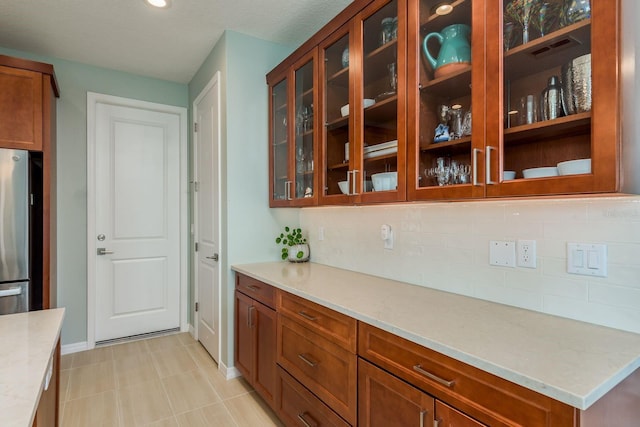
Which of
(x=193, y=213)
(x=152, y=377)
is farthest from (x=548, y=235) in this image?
(x=193, y=213)

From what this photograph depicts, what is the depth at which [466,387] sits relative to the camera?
95 centimetres

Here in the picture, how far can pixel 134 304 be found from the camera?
10.7 feet

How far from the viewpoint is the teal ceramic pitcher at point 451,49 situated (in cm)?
128

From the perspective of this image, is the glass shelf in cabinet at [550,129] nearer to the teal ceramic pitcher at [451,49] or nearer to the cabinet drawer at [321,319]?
the teal ceramic pitcher at [451,49]

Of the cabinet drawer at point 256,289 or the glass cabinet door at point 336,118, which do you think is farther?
the cabinet drawer at point 256,289

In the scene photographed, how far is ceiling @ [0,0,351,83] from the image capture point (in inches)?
86.4

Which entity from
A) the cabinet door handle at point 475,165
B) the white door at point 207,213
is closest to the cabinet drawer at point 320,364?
the cabinet door handle at point 475,165

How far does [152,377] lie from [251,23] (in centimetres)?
272

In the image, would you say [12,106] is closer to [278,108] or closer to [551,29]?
[278,108]

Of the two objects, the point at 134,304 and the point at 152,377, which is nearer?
the point at 152,377

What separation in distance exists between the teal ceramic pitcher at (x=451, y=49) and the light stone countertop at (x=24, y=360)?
1614 mm

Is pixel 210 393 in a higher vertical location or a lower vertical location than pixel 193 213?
lower

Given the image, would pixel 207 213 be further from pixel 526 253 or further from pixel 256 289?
pixel 526 253

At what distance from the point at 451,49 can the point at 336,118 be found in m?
0.74
